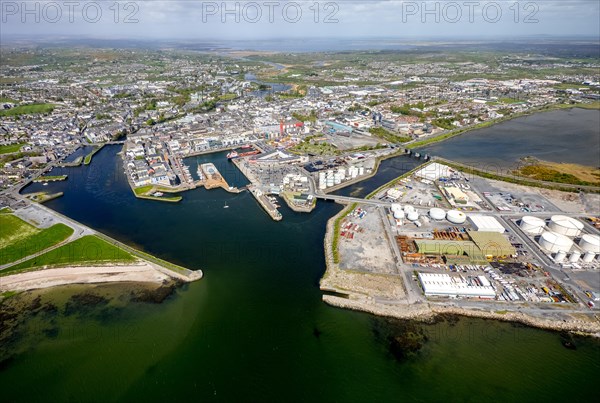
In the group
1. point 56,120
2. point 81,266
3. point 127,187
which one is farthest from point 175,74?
point 81,266

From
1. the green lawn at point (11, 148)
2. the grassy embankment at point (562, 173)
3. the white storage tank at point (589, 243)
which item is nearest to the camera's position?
the white storage tank at point (589, 243)

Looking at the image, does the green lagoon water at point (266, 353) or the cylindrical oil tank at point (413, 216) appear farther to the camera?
the cylindrical oil tank at point (413, 216)

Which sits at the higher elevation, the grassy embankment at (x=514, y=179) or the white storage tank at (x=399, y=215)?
the grassy embankment at (x=514, y=179)

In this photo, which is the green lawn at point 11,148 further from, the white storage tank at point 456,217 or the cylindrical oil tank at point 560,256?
the cylindrical oil tank at point 560,256

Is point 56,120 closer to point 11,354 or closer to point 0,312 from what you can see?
point 0,312

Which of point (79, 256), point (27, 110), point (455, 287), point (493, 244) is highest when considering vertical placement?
point (27, 110)

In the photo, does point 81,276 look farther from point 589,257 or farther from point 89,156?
point 589,257

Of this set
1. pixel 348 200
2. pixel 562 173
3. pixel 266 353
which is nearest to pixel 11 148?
pixel 348 200

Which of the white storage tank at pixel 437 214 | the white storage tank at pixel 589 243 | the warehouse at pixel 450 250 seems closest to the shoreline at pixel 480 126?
the white storage tank at pixel 437 214
